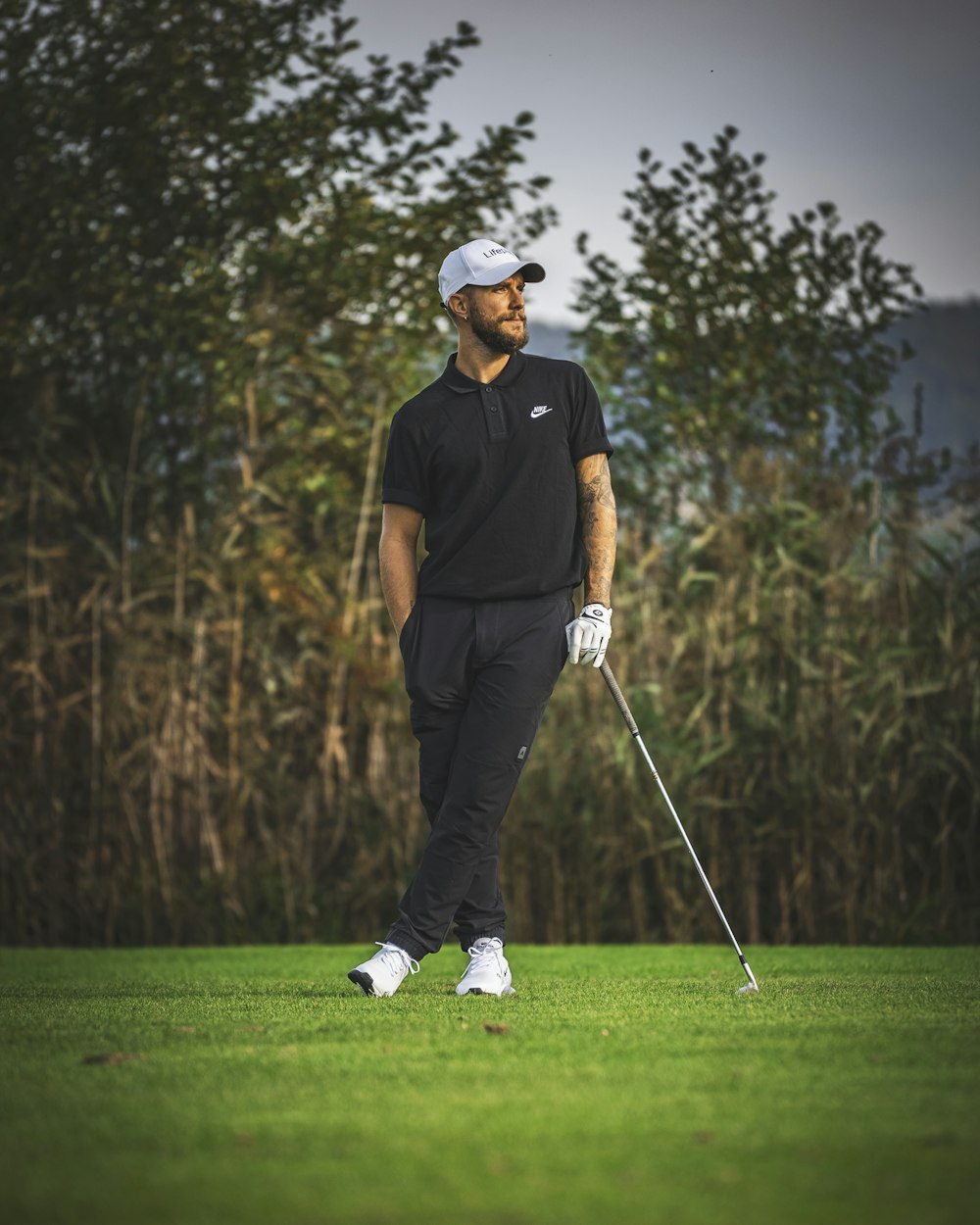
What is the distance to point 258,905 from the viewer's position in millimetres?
7266

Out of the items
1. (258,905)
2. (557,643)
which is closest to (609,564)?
(557,643)

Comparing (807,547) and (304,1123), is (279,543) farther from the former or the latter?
(304,1123)

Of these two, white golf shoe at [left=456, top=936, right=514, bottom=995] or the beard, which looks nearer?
white golf shoe at [left=456, top=936, right=514, bottom=995]

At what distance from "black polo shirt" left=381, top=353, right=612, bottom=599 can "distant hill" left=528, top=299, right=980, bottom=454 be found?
189 cm

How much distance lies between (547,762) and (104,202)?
346cm

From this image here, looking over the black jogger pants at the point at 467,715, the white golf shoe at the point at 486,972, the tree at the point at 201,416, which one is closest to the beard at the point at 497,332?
the black jogger pants at the point at 467,715

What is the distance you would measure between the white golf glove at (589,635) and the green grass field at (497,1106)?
31.9 inches

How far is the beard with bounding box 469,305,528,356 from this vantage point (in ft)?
13.7

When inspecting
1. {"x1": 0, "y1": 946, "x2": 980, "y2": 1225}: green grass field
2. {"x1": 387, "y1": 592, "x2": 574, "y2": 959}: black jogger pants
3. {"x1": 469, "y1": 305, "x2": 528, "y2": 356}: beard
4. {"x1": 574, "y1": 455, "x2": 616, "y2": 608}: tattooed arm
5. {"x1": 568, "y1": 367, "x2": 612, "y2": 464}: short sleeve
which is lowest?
{"x1": 0, "y1": 946, "x2": 980, "y2": 1225}: green grass field

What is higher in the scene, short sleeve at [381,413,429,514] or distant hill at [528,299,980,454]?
distant hill at [528,299,980,454]

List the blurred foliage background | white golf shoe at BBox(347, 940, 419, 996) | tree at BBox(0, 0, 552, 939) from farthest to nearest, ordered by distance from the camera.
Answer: tree at BBox(0, 0, 552, 939), the blurred foliage background, white golf shoe at BBox(347, 940, 419, 996)

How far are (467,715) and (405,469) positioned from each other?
0.65 metres

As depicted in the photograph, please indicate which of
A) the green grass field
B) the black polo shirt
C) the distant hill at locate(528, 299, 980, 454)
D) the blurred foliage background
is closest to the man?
the black polo shirt

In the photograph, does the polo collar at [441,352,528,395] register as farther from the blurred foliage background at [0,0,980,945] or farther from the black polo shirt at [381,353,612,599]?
the blurred foliage background at [0,0,980,945]
